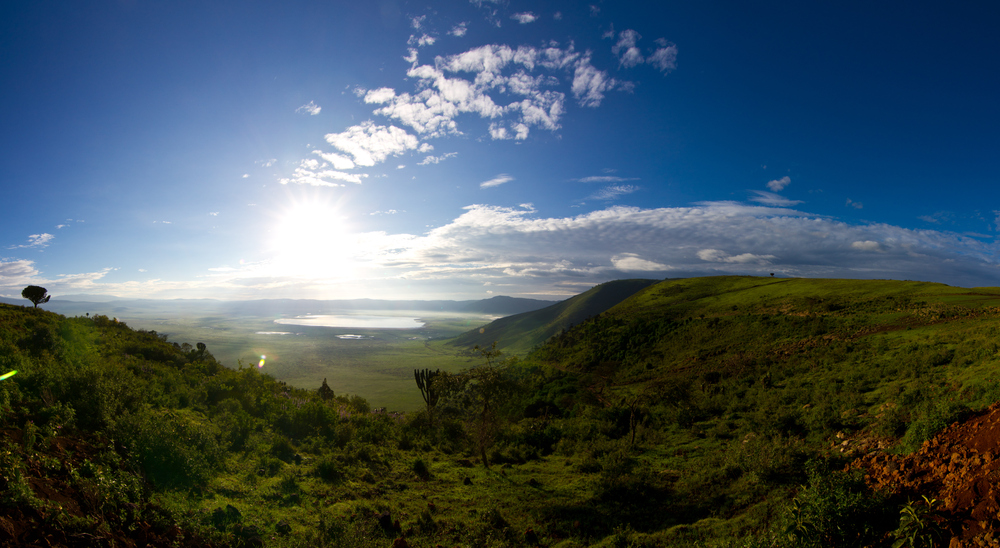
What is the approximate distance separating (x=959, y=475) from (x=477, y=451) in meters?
18.4

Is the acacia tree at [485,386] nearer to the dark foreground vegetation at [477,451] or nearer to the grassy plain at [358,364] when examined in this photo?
the dark foreground vegetation at [477,451]

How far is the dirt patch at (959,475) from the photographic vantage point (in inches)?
233

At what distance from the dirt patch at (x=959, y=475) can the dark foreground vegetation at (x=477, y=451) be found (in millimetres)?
305

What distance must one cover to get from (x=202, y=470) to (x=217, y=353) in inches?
4465

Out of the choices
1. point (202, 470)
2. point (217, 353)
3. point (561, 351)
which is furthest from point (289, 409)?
point (217, 353)

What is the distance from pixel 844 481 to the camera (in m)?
8.06

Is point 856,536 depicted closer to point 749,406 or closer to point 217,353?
point 749,406

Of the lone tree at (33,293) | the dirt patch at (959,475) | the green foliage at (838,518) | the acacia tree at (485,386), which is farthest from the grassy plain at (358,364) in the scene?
the dirt patch at (959,475)

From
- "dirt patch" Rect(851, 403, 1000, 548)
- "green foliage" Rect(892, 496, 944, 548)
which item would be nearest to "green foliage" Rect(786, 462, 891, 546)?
"green foliage" Rect(892, 496, 944, 548)

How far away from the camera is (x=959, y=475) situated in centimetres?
696

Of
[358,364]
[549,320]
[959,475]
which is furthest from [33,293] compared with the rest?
[549,320]

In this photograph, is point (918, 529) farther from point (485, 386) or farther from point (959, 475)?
point (485, 386)

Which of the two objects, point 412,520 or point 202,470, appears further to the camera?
point 412,520

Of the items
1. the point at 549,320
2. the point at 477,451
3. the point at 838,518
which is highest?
the point at 838,518
